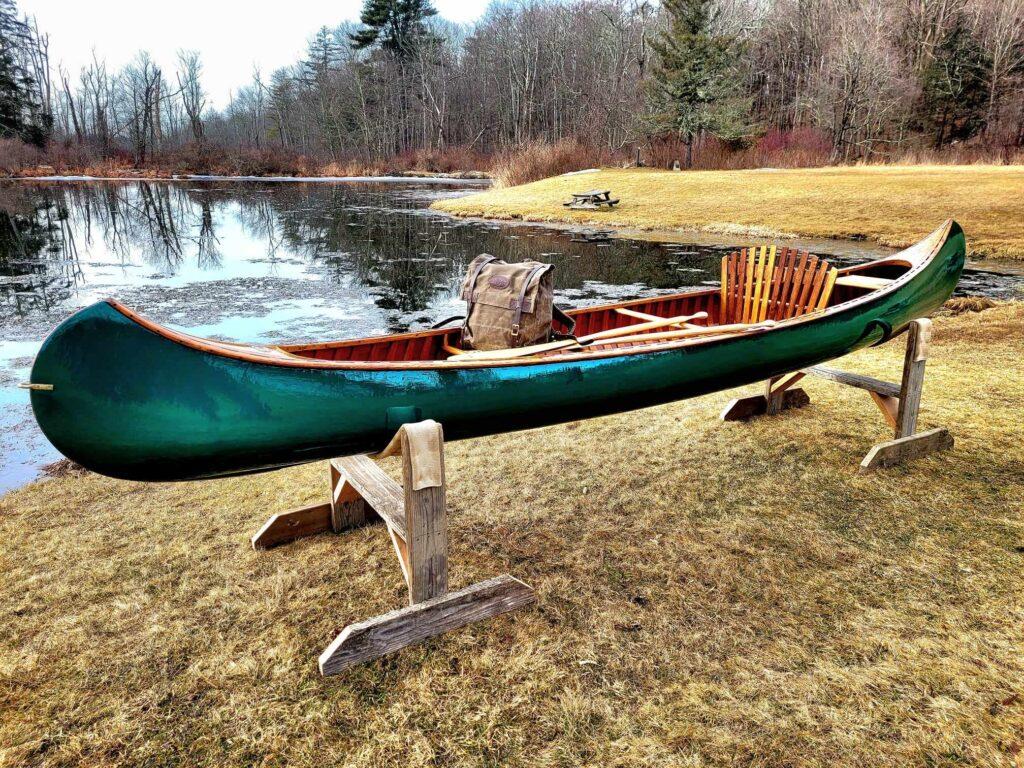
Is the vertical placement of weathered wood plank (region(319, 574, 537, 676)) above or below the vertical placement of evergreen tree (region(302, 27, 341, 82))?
below

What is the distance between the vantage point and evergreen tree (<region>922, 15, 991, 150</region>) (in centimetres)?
3156

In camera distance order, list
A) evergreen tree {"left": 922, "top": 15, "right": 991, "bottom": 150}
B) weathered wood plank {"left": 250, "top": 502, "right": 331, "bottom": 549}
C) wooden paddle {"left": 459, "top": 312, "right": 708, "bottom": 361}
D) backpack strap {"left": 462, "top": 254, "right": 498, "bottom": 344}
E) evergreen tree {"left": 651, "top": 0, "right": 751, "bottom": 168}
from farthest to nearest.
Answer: evergreen tree {"left": 922, "top": 15, "right": 991, "bottom": 150} → evergreen tree {"left": 651, "top": 0, "right": 751, "bottom": 168} → backpack strap {"left": 462, "top": 254, "right": 498, "bottom": 344} → weathered wood plank {"left": 250, "top": 502, "right": 331, "bottom": 549} → wooden paddle {"left": 459, "top": 312, "right": 708, "bottom": 361}

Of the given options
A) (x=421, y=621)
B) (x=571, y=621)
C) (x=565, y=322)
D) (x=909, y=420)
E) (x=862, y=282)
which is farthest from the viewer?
(x=862, y=282)

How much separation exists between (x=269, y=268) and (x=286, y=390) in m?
10.8

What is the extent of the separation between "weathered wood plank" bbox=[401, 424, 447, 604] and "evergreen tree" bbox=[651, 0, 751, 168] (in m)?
31.2

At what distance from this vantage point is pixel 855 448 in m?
4.36

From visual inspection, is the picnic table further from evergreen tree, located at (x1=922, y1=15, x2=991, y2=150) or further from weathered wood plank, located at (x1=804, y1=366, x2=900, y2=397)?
evergreen tree, located at (x1=922, y1=15, x2=991, y2=150)

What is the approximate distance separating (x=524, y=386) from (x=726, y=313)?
269cm

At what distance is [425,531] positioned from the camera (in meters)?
2.51

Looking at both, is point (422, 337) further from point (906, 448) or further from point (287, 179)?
point (287, 179)

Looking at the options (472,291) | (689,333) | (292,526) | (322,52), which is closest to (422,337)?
(472,291)

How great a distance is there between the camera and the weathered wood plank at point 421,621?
96.0 inches

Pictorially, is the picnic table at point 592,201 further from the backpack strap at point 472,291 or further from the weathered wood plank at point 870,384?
the backpack strap at point 472,291

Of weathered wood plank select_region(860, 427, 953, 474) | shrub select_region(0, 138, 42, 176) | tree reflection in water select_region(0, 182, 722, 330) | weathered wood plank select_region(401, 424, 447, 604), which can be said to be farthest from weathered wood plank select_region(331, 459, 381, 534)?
shrub select_region(0, 138, 42, 176)
